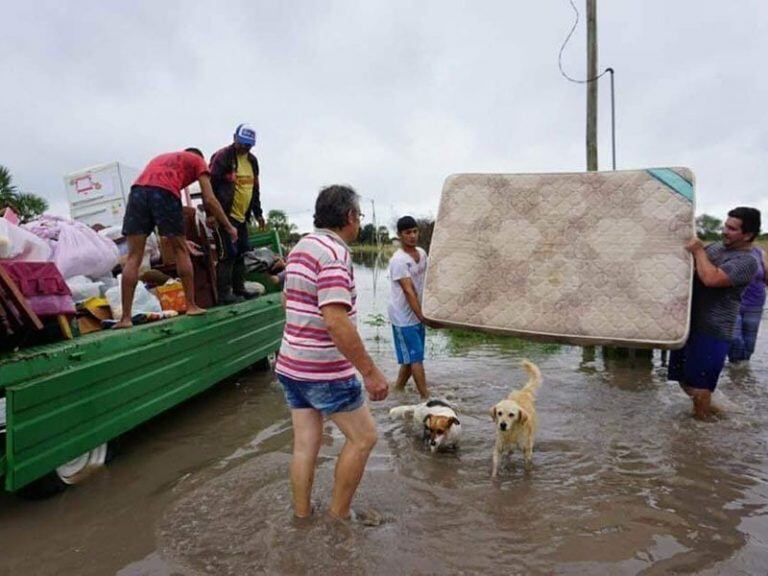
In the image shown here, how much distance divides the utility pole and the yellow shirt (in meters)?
4.56

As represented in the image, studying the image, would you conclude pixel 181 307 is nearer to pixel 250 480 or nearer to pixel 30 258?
pixel 30 258

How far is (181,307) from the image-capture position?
5.22 m

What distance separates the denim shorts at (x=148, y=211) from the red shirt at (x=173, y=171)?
6 cm

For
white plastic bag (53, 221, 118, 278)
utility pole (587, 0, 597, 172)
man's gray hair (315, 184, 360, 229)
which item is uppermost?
utility pole (587, 0, 597, 172)

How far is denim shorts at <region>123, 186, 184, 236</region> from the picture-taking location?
4582mm

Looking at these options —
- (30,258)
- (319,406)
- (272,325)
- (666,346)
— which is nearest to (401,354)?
(272,325)

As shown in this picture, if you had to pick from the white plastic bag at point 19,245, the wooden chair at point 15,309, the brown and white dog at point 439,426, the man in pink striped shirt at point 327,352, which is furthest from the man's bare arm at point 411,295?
the wooden chair at point 15,309

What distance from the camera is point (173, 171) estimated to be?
15.4 feet

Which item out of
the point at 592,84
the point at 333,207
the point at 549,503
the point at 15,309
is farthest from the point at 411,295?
the point at 592,84

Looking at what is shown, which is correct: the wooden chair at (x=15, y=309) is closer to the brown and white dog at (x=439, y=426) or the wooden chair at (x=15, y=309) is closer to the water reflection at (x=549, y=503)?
the water reflection at (x=549, y=503)

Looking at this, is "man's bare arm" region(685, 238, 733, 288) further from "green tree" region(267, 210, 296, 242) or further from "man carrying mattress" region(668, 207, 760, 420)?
"green tree" region(267, 210, 296, 242)

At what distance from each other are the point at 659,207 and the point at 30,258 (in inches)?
185

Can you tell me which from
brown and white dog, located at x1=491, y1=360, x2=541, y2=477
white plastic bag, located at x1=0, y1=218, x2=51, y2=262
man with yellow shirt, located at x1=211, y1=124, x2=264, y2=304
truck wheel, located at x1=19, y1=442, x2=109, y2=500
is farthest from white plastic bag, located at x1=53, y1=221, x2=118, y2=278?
brown and white dog, located at x1=491, y1=360, x2=541, y2=477

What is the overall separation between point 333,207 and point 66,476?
8.09 ft
